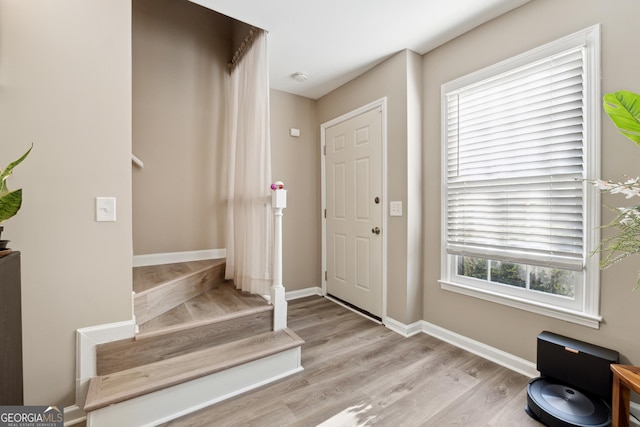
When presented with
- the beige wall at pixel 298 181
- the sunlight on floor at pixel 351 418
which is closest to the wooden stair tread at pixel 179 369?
the sunlight on floor at pixel 351 418

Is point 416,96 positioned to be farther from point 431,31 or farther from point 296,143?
point 296,143

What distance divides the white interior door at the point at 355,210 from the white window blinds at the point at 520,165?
Answer: 69 cm

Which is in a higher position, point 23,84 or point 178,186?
point 23,84

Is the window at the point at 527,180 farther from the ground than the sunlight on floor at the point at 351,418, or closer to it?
farther from the ground

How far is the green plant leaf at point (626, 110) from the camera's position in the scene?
1138mm

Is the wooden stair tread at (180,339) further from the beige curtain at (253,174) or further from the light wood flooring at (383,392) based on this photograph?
the light wood flooring at (383,392)

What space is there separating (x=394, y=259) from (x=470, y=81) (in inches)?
63.9

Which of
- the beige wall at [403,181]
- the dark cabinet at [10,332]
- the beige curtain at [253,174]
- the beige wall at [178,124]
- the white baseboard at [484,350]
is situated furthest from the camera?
the beige wall at [178,124]

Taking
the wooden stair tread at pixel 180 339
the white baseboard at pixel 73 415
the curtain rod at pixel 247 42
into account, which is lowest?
the white baseboard at pixel 73 415

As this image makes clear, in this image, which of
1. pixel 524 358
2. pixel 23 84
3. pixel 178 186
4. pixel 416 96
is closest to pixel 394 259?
pixel 524 358

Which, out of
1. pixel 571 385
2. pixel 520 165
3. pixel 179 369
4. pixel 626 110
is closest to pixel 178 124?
pixel 179 369

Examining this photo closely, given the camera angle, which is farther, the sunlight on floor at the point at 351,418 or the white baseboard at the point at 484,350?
the white baseboard at the point at 484,350

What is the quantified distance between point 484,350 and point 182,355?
2.19 m

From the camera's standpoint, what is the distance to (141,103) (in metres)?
2.61
